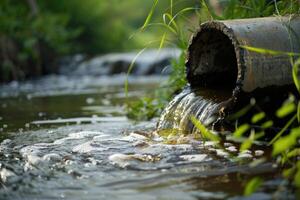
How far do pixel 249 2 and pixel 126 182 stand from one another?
2255 millimetres

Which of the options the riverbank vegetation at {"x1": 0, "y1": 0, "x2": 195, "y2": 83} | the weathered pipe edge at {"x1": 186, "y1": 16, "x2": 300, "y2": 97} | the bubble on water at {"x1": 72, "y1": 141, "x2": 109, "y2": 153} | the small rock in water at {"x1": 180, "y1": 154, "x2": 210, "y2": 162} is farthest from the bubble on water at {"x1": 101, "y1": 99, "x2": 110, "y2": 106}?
the small rock in water at {"x1": 180, "y1": 154, "x2": 210, "y2": 162}

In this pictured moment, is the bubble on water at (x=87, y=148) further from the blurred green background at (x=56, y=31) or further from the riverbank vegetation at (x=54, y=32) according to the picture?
the riverbank vegetation at (x=54, y=32)

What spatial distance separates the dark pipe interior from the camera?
14.5 feet

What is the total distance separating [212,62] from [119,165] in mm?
1696

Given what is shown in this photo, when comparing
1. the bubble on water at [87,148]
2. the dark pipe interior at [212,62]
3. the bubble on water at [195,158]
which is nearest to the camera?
the bubble on water at [195,158]

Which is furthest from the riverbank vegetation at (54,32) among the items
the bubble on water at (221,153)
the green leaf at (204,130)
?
the green leaf at (204,130)

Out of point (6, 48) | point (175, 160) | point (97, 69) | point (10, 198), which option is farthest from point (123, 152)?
point (97, 69)

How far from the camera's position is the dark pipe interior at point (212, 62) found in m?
4.42

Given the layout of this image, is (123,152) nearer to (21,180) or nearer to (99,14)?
(21,180)

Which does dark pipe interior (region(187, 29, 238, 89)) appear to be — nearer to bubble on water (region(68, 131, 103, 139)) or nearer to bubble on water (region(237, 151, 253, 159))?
bubble on water (region(68, 131, 103, 139))

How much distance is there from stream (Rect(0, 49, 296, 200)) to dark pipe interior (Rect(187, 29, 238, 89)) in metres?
0.56

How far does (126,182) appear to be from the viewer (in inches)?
109

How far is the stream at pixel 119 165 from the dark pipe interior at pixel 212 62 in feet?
1.85

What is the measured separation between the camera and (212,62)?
4562 millimetres
